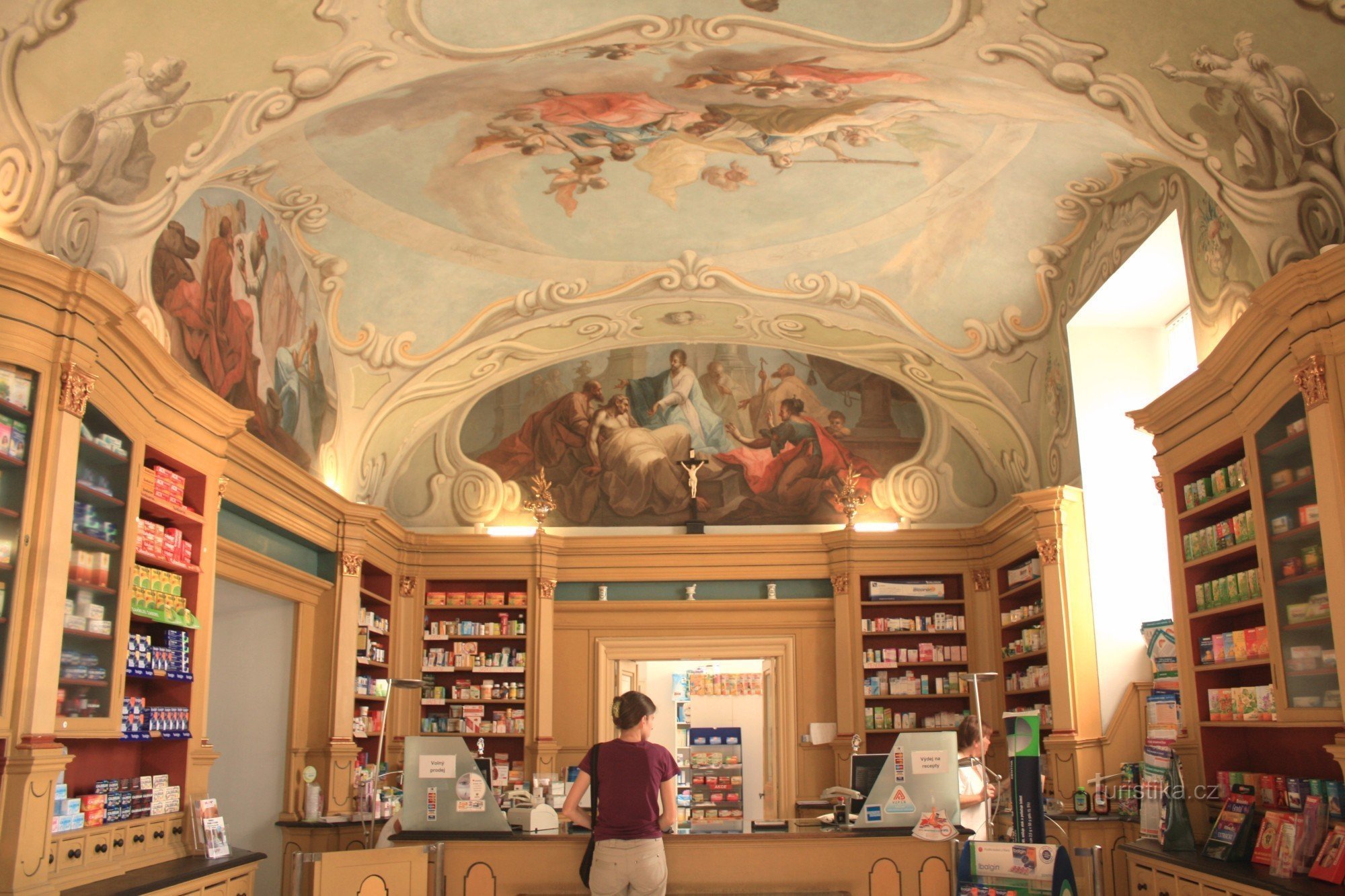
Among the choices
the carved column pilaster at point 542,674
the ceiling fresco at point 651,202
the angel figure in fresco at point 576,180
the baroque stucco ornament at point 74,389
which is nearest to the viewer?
the baroque stucco ornament at point 74,389

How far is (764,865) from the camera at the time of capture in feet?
21.4

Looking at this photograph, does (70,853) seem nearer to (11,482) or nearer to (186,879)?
(186,879)

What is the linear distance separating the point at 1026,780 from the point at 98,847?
489 centimetres

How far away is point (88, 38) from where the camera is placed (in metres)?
5.54

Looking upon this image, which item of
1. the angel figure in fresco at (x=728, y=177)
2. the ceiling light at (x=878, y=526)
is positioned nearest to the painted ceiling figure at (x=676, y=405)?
the ceiling light at (x=878, y=526)

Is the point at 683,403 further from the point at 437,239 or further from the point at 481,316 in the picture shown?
the point at 437,239

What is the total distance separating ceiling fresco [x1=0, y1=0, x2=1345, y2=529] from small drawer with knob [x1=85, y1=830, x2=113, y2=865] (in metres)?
3.00

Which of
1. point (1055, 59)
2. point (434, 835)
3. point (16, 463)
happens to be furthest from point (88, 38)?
point (1055, 59)

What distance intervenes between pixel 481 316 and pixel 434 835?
5356mm

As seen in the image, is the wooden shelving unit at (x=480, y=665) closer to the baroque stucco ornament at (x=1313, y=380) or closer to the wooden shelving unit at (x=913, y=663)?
the wooden shelving unit at (x=913, y=663)

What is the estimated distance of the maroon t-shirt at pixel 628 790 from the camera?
579 centimetres

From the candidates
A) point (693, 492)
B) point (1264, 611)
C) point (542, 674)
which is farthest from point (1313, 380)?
point (542, 674)

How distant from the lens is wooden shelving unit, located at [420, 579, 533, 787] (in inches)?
463

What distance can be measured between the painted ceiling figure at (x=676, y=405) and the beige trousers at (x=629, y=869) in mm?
6957
